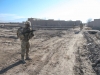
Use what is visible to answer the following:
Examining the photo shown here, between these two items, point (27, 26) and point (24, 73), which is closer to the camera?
point (24, 73)

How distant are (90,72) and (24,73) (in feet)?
8.70

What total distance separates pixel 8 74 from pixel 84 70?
10.1ft

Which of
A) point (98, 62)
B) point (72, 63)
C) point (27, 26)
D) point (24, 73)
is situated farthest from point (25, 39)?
point (98, 62)

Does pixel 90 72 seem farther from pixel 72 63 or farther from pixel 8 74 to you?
pixel 8 74

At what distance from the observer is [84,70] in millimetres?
6121

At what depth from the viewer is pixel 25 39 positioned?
23.9 feet

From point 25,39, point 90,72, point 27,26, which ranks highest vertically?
point 27,26

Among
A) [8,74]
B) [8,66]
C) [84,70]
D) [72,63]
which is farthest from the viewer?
[72,63]

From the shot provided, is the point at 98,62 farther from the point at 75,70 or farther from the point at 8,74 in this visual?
the point at 8,74

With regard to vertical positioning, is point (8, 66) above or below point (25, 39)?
below

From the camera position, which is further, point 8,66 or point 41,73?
point 8,66

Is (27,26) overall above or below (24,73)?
above

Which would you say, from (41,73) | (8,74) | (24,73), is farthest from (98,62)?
(8,74)

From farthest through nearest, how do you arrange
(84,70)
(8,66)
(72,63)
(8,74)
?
(72,63), (8,66), (84,70), (8,74)
